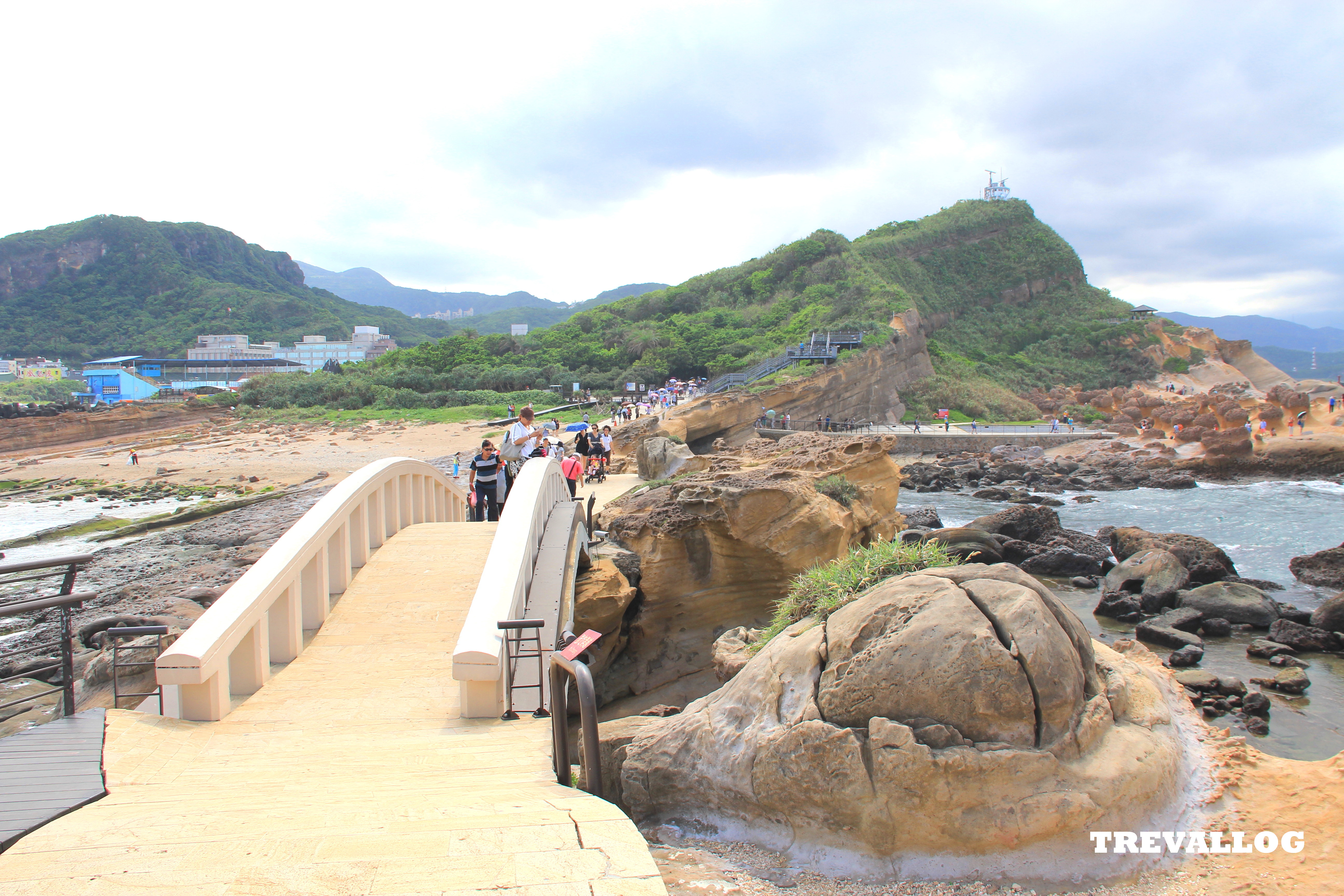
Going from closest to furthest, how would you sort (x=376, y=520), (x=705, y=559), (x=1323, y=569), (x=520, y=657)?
(x=520, y=657)
(x=376, y=520)
(x=705, y=559)
(x=1323, y=569)

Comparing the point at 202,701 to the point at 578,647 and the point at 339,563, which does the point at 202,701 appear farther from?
the point at 578,647

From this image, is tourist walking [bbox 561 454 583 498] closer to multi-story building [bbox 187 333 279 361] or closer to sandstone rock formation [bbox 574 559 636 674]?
sandstone rock formation [bbox 574 559 636 674]

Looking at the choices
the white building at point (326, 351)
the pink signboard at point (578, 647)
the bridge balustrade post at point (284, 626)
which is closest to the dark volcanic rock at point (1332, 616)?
the pink signboard at point (578, 647)

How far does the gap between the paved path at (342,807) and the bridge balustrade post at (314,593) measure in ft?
1.37

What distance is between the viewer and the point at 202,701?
4.79 metres

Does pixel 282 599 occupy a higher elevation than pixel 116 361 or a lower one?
lower

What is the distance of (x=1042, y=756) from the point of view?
452 cm

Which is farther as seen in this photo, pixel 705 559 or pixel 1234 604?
pixel 1234 604

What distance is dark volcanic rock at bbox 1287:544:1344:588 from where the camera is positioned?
57.9 feet

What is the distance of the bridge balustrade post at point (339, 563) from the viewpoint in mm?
7137

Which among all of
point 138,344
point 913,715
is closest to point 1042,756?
point 913,715

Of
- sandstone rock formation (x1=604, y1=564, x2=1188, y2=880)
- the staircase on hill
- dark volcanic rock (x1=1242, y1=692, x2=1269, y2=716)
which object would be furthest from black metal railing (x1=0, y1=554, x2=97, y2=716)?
the staircase on hill
